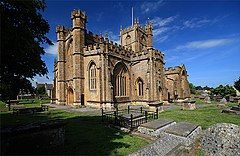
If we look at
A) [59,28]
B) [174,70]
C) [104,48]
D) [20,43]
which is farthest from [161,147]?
[174,70]

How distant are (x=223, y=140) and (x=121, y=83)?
78.3 ft

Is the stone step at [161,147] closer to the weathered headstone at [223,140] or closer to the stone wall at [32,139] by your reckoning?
the weathered headstone at [223,140]

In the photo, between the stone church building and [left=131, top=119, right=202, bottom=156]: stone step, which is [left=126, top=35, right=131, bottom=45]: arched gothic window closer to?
the stone church building

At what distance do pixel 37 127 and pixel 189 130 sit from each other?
7.72 m

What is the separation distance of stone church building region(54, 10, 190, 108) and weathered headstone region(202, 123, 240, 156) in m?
18.4

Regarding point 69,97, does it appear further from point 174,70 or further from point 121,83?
point 174,70

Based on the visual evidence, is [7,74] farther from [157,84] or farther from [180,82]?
[180,82]

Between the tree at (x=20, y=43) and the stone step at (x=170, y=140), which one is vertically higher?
the tree at (x=20, y=43)

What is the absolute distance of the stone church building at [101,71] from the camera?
2650cm

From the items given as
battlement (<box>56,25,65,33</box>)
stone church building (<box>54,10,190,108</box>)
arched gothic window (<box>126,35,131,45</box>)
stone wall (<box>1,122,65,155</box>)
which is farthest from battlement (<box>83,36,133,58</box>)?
stone wall (<box>1,122,65,155</box>)

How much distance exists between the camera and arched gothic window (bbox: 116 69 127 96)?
30.3 m

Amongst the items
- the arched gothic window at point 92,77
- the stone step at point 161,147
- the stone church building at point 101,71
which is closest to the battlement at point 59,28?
the stone church building at point 101,71

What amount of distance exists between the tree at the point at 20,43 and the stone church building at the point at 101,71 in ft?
59.6

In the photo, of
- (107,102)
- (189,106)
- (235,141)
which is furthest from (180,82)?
(235,141)
